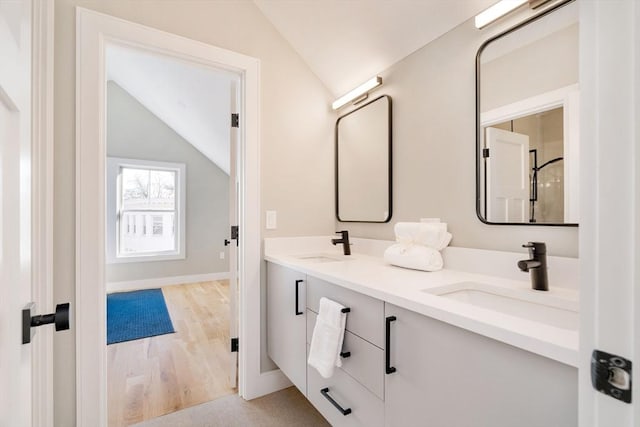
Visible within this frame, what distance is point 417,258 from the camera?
4.72ft

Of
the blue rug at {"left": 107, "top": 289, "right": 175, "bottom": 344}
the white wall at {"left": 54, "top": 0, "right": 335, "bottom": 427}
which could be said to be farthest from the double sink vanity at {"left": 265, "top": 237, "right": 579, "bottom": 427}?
the blue rug at {"left": 107, "top": 289, "right": 175, "bottom": 344}

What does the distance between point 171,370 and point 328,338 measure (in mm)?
1637

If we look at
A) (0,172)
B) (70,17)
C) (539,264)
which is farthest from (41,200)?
(539,264)

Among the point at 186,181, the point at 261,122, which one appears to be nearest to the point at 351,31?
the point at 261,122

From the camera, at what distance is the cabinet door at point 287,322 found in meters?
1.59

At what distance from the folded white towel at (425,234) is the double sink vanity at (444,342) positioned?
7 cm

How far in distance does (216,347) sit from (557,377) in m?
2.60

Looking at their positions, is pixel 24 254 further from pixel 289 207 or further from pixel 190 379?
pixel 190 379

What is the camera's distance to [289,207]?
2.09m

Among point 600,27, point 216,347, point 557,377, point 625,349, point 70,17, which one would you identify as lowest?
point 216,347

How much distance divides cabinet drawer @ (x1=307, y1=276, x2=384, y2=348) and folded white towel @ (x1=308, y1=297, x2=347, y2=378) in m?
0.03

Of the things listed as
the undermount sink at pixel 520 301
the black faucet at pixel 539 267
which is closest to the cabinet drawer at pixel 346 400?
the undermount sink at pixel 520 301

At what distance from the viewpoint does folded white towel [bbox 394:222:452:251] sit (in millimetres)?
1479

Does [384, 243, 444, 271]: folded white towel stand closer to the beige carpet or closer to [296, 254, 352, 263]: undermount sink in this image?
[296, 254, 352, 263]: undermount sink
